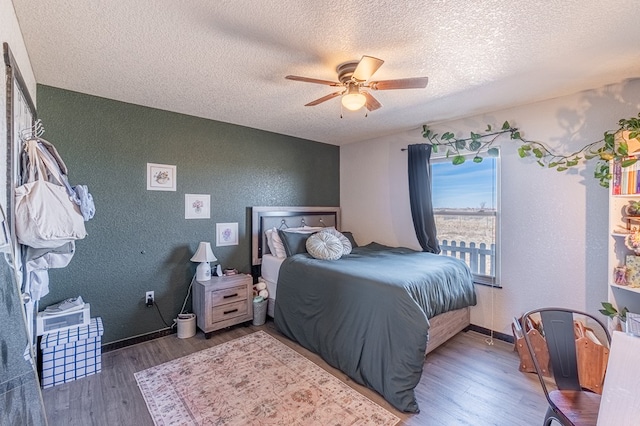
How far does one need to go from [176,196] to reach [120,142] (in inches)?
28.5

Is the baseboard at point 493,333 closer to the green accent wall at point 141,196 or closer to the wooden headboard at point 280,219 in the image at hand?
the wooden headboard at point 280,219

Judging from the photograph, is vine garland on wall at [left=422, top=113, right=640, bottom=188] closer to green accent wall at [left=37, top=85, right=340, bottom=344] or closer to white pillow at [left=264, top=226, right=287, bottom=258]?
white pillow at [left=264, top=226, right=287, bottom=258]

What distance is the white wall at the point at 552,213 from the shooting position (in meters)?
2.45

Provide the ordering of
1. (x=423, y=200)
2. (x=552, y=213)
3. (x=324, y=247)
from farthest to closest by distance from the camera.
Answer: (x=423, y=200) → (x=324, y=247) → (x=552, y=213)

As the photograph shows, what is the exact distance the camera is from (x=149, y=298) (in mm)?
2959

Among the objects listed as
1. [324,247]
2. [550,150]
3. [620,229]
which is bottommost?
[324,247]

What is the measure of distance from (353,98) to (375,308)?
157cm

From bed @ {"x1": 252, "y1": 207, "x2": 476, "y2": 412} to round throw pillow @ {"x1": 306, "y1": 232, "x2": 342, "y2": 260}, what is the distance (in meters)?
0.09

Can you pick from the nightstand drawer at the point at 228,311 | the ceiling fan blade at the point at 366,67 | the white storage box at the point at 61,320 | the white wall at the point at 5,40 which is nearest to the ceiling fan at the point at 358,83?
the ceiling fan blade at the point at 366,67

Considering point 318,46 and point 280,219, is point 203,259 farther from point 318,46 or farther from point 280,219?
point 318,46

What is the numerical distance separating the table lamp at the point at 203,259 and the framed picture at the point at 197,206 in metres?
0.36

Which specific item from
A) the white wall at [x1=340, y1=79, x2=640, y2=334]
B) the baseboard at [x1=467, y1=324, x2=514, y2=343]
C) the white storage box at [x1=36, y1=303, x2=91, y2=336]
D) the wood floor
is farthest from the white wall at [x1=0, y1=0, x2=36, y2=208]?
the baseboard at [x1=467, y1=324, x2=514, y2=343]

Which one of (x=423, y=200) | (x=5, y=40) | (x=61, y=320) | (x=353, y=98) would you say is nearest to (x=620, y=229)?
(x=423, y=200)

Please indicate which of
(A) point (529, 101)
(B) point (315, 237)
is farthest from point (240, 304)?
(A) point (529, 101)
